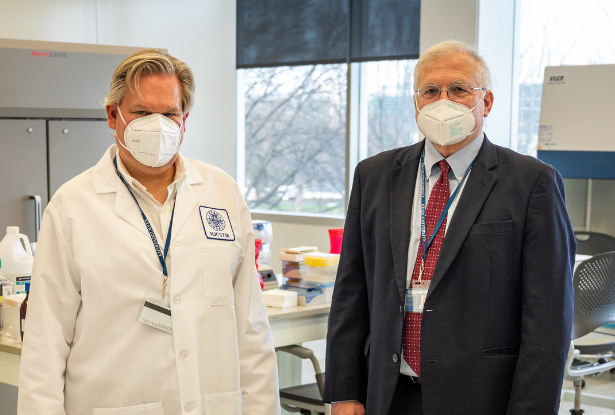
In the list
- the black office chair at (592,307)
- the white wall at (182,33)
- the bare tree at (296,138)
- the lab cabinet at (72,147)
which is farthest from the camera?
the bare tree at (296,138)

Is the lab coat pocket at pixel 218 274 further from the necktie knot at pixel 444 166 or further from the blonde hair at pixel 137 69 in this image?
the necktie knot at pixel 444 166

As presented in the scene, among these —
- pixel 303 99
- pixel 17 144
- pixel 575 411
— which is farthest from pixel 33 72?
pixel 575 411

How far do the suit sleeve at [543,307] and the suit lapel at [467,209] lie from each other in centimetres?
11

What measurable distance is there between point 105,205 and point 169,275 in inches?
8.6

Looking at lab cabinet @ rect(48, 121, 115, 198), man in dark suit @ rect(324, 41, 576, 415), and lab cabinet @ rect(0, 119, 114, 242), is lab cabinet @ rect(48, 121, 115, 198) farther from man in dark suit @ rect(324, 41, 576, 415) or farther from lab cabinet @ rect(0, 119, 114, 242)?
man in dark suit @ rect(324, 41, 576, 415)

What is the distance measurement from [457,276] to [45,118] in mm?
3304

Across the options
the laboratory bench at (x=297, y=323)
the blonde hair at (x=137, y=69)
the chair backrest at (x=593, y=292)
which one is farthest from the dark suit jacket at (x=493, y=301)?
the chair backrest at (x=593, y=292)

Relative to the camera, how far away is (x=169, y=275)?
146 cm

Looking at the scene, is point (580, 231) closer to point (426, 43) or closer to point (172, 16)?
point (426, 43)

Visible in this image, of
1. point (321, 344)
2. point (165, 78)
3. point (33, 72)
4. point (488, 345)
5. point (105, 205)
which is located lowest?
point (321, 344)

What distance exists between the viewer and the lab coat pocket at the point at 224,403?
1.48 meters

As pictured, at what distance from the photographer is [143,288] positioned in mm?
1424

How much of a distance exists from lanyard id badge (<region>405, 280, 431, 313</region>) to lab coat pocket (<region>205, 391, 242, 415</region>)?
18.3 inches

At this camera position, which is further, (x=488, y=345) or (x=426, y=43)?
(x=426, y=43)
